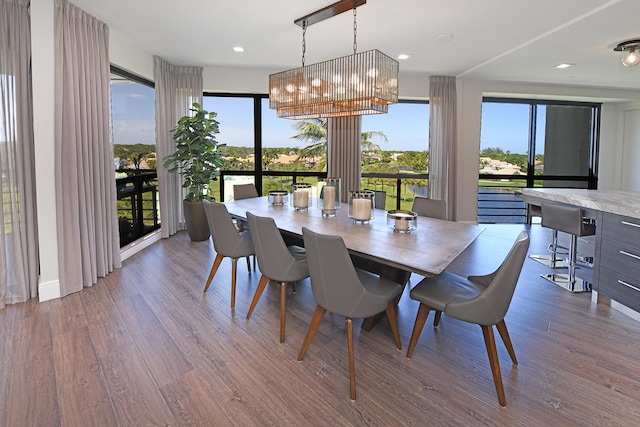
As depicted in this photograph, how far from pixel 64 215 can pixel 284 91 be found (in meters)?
2.28

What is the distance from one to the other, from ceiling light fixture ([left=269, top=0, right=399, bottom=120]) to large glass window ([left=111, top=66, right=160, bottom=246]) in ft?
6.70

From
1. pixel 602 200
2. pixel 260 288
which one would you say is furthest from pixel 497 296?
pixel 602 200

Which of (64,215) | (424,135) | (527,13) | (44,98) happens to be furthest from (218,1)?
(424,135)

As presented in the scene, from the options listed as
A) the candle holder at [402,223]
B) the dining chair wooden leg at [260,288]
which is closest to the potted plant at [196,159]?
the dining chair wooden leg at [260,288]

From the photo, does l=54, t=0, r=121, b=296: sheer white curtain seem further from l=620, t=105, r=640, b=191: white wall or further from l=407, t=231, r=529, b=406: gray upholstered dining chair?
l=620, t=105, r=640, b=191: white wall

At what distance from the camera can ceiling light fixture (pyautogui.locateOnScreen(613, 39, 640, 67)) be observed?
4.17 metres

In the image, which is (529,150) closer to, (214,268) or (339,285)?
(214,268)

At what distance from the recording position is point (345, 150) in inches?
Answer: 251

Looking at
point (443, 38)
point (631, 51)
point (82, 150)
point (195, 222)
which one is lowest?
point (195, 222)

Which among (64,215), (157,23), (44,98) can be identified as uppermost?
(157,23)

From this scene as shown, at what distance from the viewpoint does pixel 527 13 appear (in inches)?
139

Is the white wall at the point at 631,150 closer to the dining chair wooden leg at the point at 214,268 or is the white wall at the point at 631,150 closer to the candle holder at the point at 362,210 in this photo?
the candle holder at the point at 362,210

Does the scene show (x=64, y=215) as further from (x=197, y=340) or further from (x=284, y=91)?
(x=284, y=91)

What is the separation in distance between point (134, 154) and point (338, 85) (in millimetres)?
3075
